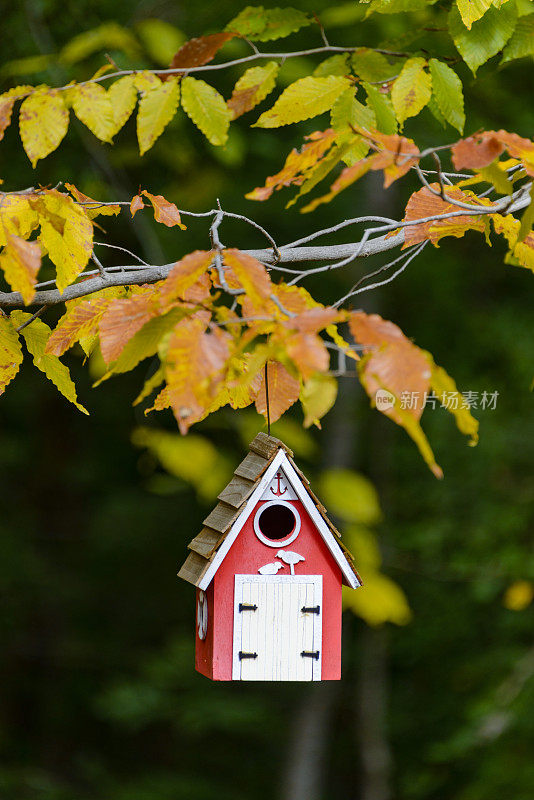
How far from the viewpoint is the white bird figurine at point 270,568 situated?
1735 mm

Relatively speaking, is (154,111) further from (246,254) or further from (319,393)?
(319,393)

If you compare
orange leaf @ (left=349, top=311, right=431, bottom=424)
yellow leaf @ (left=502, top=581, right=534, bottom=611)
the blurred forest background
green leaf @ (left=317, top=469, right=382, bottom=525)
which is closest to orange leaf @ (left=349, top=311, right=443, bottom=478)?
orange leaf @ (left=349, top=311, right=431, bottom=424)

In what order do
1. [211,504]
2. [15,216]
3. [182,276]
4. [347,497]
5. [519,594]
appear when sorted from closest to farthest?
[182,276] → [15,216] → [347,497] → [519,594] → [211,504]

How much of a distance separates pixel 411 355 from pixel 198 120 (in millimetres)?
919

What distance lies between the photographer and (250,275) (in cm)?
126

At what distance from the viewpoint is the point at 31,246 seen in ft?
4.36

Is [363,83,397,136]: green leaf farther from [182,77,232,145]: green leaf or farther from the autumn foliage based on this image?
[182,77,232,145]: green leaf

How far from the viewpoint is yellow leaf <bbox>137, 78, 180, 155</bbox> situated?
1726 mm

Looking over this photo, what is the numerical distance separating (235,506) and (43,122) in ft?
2.72

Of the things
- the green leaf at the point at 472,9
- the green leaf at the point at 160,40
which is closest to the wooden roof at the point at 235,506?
the green leaf at the point at 472,9

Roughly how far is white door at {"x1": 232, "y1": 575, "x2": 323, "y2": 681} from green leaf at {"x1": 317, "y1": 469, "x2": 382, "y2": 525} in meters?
2.56

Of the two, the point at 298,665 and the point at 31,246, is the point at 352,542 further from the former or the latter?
the point at 31,246

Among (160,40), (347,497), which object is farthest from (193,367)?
(347,497)

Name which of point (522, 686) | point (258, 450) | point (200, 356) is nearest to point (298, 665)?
point (258, 450)
